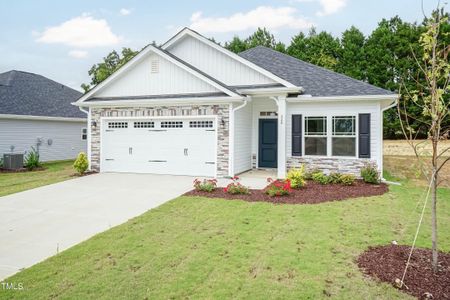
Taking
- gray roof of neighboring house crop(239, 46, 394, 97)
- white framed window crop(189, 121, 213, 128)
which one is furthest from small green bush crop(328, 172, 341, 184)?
white framed window crop(189, 121, 213, 128)

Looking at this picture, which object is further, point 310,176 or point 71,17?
point 71,17

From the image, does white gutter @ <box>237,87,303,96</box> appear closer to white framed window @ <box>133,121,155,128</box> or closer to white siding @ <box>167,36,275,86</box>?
white siding @ <box>167,36,275,86</box>

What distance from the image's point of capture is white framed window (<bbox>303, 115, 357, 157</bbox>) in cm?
1180

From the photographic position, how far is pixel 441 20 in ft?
14.7

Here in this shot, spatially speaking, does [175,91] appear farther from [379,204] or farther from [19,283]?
[19,283]

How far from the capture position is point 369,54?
1142 inches

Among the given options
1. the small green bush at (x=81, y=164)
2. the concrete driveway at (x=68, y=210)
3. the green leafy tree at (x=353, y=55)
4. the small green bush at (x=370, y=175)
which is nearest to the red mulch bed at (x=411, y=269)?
the concrete driveway at (x=68, y=210)

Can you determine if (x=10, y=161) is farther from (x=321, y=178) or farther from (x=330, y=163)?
(x=330, y=163)

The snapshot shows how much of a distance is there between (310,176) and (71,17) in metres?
17.2

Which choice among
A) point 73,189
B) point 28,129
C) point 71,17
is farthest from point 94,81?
point 73,189

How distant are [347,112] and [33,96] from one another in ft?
58.0

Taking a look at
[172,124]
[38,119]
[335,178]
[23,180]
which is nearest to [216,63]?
[172,124]

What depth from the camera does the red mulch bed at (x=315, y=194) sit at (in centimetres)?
870

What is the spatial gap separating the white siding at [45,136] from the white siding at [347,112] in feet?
45.4
